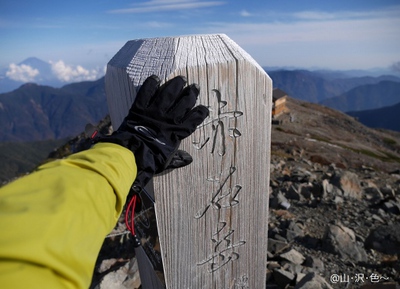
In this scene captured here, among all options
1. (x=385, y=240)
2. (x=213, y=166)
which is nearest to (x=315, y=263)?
(x=385, y=240)

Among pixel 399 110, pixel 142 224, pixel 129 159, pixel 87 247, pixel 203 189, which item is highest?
pixel 129 159

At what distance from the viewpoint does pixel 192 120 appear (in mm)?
1614

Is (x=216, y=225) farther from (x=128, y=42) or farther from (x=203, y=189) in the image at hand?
(x=128, y=42)

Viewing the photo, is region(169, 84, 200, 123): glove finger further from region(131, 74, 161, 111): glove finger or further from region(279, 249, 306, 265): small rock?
region(279, 249, 306, 265): small rock

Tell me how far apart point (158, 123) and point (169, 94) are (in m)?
0.17

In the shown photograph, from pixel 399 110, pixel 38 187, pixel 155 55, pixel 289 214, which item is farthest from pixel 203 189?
pixel 399 110

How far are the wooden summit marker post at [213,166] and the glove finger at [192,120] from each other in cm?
6

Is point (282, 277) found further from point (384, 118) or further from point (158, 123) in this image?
point (384, 118)

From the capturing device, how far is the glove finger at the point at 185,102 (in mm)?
1581

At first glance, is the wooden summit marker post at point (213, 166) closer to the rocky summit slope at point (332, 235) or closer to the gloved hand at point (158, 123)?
the gloved hand at point (158, 123)

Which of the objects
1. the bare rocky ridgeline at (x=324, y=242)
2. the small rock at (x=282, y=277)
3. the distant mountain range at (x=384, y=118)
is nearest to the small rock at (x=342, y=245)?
the bare rocky ridgeline at (x=324, y=242)

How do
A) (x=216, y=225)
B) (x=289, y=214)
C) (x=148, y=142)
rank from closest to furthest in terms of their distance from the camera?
(x=148, y=142) < (x=216, y=225) < (x=289, y=214)

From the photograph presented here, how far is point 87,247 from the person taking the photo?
0.99 m

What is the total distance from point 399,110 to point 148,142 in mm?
212613
